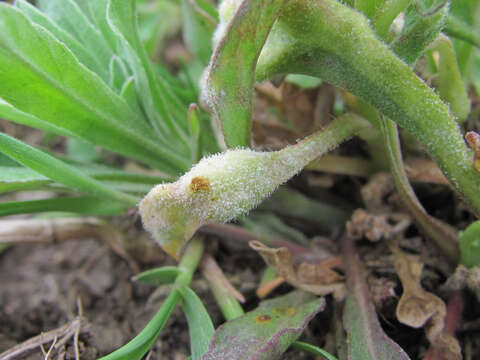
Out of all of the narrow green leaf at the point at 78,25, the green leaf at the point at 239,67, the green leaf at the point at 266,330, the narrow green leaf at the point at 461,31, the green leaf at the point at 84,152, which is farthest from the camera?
the green leaf at the point at 84,152

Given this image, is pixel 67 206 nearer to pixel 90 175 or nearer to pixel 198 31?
pixel 90 175

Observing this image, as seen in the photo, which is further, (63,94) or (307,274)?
(307,274)

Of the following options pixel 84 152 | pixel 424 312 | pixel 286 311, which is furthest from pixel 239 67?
pixel 84 152

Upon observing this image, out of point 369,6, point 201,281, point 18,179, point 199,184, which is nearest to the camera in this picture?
point 199,184

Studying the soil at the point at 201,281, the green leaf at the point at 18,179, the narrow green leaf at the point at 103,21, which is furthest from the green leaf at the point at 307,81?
the green leaf at the point at 18,179

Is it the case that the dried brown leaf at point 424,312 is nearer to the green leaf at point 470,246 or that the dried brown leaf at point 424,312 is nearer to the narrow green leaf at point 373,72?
the green leaf at point 470,246

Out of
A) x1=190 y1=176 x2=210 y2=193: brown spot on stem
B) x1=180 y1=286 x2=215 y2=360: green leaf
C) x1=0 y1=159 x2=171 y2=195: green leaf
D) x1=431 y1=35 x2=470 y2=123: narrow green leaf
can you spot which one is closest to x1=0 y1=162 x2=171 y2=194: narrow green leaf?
x1=0 y1=159 x2=171 y2=195: green leaf
